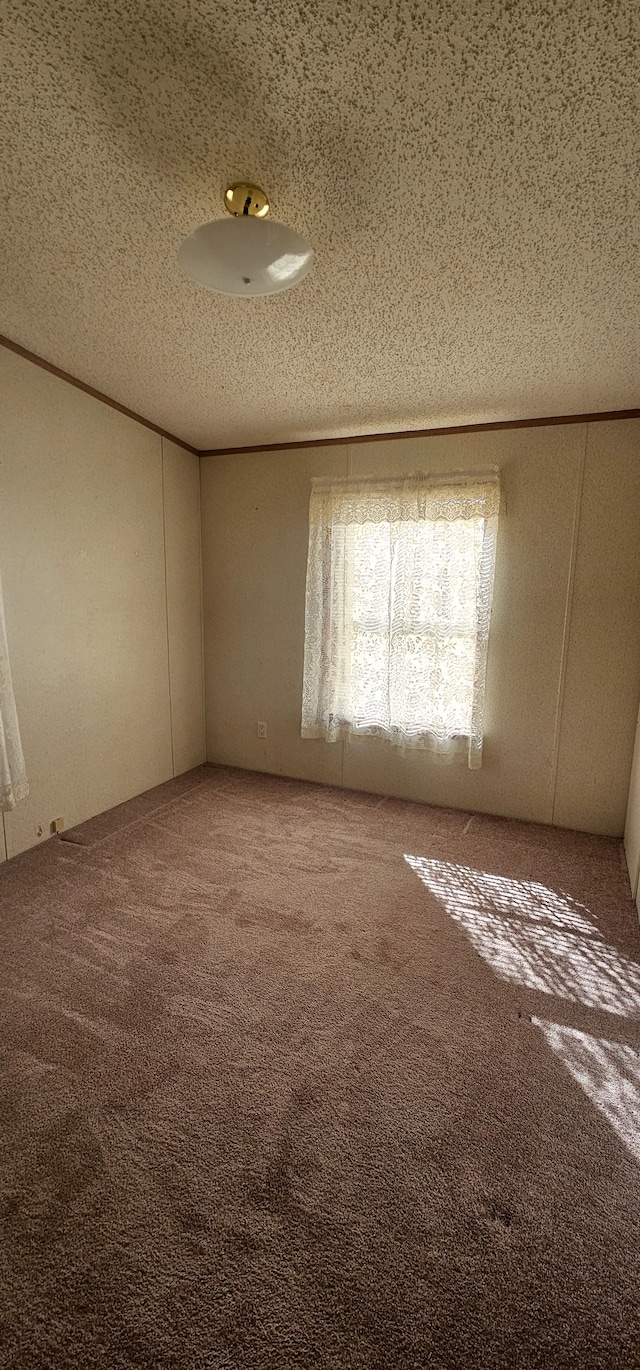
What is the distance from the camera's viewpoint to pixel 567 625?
9.69 ft

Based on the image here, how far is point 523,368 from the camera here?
7.77 feet

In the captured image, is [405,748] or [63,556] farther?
[405,748]

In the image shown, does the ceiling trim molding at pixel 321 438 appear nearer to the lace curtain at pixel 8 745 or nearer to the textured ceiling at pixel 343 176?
the textured ceiling at pixel 343 176

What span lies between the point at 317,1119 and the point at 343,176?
2420 millimetres

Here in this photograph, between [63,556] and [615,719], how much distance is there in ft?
9.95

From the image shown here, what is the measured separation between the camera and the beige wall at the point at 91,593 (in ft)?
8.32

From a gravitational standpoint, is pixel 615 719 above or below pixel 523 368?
below

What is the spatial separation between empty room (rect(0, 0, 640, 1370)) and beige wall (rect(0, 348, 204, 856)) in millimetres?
24

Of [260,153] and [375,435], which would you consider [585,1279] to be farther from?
[375,435]

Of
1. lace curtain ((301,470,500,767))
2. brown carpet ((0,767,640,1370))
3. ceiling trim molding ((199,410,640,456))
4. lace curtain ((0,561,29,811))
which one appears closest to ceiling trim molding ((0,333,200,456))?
ceiling trim molding ((199,410,640,456))

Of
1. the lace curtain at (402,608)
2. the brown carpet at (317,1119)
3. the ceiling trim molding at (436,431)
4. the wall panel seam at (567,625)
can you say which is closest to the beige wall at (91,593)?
the ceiling trim molding at (436,431)

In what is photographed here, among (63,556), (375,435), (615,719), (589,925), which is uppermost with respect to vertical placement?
(375,435)

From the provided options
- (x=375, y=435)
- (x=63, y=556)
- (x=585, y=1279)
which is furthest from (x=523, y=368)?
(x=585, y=1279)

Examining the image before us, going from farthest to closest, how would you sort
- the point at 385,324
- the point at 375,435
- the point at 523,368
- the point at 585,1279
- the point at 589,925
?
the point at 375,435
the point at 523,368
the point at 589,925
the point at 385,324
the point at 585,1279
